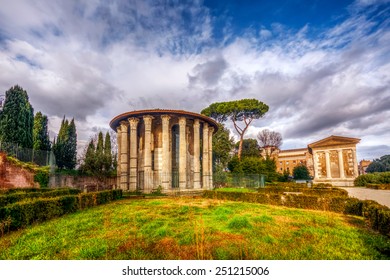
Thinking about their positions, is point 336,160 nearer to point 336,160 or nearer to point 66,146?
point 336,160

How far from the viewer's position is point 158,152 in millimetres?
21375

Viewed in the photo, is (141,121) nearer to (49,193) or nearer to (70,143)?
(49,193)

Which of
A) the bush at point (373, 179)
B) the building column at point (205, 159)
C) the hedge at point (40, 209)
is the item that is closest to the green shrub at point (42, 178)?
the hedge at point (40, 209)

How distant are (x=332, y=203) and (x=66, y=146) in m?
34.1

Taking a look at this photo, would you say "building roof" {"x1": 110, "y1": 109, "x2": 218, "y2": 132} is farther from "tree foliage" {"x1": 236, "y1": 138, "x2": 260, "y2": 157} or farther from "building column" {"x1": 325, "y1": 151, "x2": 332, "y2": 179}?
"building column" {"x1": 325, "y1": 151, "x2": 332, "y2": 179}

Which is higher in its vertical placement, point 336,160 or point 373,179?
point 336,160

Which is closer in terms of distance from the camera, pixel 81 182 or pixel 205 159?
pixel 81 182

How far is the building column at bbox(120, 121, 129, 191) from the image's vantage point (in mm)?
20422

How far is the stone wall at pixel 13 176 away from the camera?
15.4 meters

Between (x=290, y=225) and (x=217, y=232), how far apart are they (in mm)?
2684

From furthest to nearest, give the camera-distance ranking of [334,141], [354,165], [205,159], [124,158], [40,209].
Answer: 1. [334,141]
2. [354,165]
3. [205,159]
4. [124,158]
5. [40,209]

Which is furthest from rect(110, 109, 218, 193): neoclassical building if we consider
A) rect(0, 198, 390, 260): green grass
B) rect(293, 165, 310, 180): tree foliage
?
rect(293, 165, 310, 180): tree foliage

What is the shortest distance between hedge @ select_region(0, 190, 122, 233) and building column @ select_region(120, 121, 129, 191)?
9448 mm

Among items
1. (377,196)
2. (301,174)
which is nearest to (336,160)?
(301,174)
